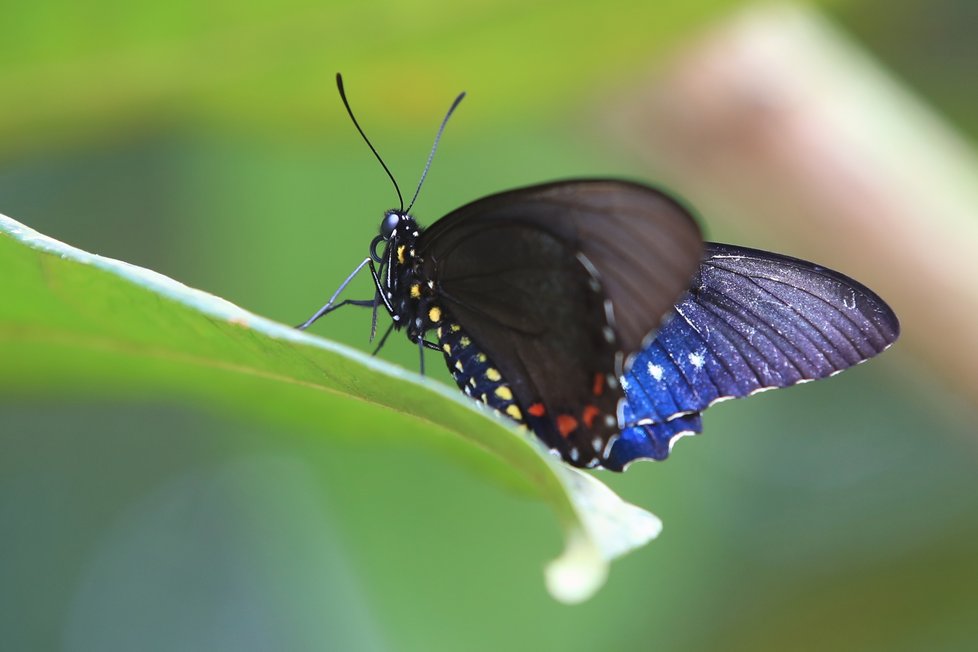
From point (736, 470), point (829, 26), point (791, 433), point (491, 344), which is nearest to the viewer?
point (491, 344)

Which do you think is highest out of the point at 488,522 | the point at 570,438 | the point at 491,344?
the point at 488,522

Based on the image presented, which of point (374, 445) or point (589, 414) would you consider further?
point (374, 445)

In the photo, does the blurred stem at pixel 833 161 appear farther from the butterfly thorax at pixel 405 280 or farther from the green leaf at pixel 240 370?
the green leaf at pixel 240 370

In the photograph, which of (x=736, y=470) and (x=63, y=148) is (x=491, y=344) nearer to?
(x=63, y=148)

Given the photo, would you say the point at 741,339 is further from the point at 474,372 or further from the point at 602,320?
the point at 474,372

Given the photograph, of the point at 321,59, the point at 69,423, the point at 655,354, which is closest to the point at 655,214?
the point at 655,354

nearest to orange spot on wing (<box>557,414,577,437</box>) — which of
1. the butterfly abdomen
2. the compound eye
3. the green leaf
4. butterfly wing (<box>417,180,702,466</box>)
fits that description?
butterfly wing (<box>417,180,702,466</box>)

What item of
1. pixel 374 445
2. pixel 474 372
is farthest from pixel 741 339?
pixel 374 445
